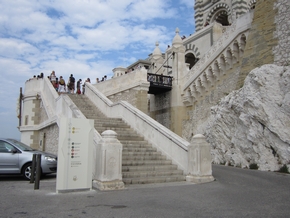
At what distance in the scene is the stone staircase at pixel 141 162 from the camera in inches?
302

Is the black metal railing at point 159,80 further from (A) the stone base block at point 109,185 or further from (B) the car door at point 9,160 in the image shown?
(A) the stone base block at point 109,185

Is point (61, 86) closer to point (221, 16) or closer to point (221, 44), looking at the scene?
point (221, 44)

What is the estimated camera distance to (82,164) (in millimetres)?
6375

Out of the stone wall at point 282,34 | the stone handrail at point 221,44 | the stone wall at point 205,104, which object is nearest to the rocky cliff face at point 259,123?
the stone wall at point 282,34

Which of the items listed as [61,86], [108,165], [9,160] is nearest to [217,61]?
[61,86]

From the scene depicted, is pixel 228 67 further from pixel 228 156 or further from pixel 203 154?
pixel 203 154

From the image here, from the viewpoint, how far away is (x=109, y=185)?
6.47 m

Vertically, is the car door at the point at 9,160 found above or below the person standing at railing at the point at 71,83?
below

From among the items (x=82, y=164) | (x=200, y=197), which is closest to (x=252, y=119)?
(x=200, y=197)

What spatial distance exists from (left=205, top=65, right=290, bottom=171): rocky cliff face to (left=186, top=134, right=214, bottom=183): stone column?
12.3 ft

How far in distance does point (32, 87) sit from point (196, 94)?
412 inches

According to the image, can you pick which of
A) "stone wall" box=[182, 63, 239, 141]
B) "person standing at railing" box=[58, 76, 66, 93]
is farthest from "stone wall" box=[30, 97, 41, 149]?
"stone wall" box=[182, 63, 239, 141]

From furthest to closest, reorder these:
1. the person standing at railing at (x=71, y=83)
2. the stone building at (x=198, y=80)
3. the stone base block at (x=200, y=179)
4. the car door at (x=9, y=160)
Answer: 1. the person standing at railing at (x=71, y=83)
2. the stone building at (x=198, y=80)
3. the car door at (x=9, y=160)
4. the stone base block at (x=200, y=179)

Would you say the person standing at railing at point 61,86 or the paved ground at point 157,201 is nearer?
the paved ground at point 157,201
